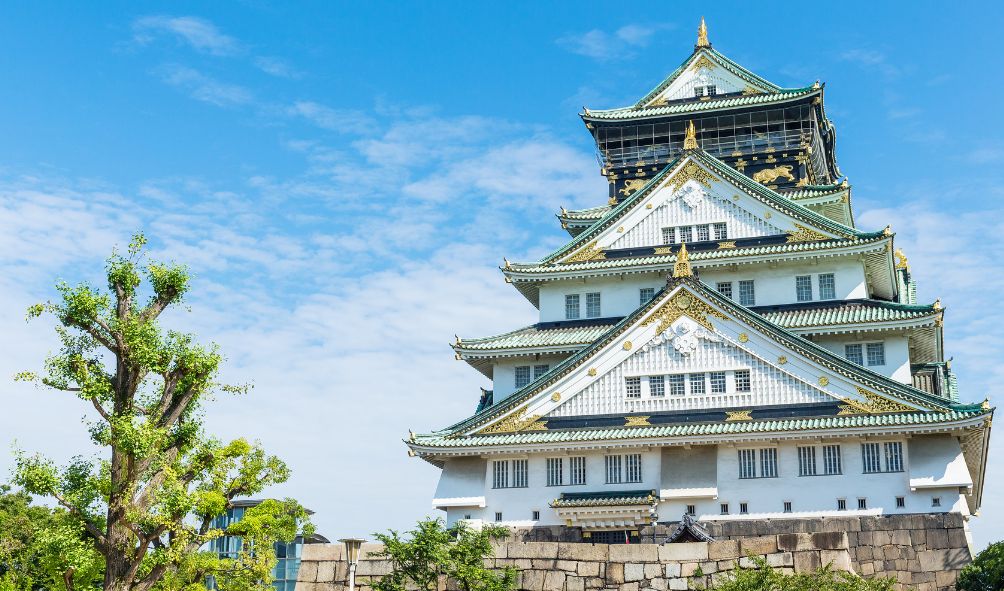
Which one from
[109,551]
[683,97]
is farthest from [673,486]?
[683,97]

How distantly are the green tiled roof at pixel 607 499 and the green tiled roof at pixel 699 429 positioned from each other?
1923mm

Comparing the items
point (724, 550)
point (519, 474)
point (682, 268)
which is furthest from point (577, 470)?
point (724, 550)

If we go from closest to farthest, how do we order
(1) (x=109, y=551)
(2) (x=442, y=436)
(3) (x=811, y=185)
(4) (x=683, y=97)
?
(1) (x=109, y=551)
(2) (x=442, y=436)
(3) (x=811, y=185)
(4) (x=683, y=97)

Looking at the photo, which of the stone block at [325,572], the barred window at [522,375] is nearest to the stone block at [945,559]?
the barred window at [522,375]

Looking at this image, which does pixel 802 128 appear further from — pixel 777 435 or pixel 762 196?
pixel 777 435

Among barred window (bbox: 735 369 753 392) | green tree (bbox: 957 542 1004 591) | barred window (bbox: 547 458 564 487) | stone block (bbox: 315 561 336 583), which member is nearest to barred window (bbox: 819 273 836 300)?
barred window (bbox: 735 369 753 392)

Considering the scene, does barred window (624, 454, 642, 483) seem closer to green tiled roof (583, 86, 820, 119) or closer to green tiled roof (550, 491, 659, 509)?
green tiled roof (550, 491, 659, 509)

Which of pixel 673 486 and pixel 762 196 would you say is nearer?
pixel 673 486

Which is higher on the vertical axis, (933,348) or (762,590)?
(933,348)

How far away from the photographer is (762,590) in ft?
77.1

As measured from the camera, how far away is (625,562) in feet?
86.6

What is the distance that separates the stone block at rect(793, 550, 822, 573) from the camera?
25.1 m

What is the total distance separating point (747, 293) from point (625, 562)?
20.5 metres

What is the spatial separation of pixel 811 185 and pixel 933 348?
1011 cm
